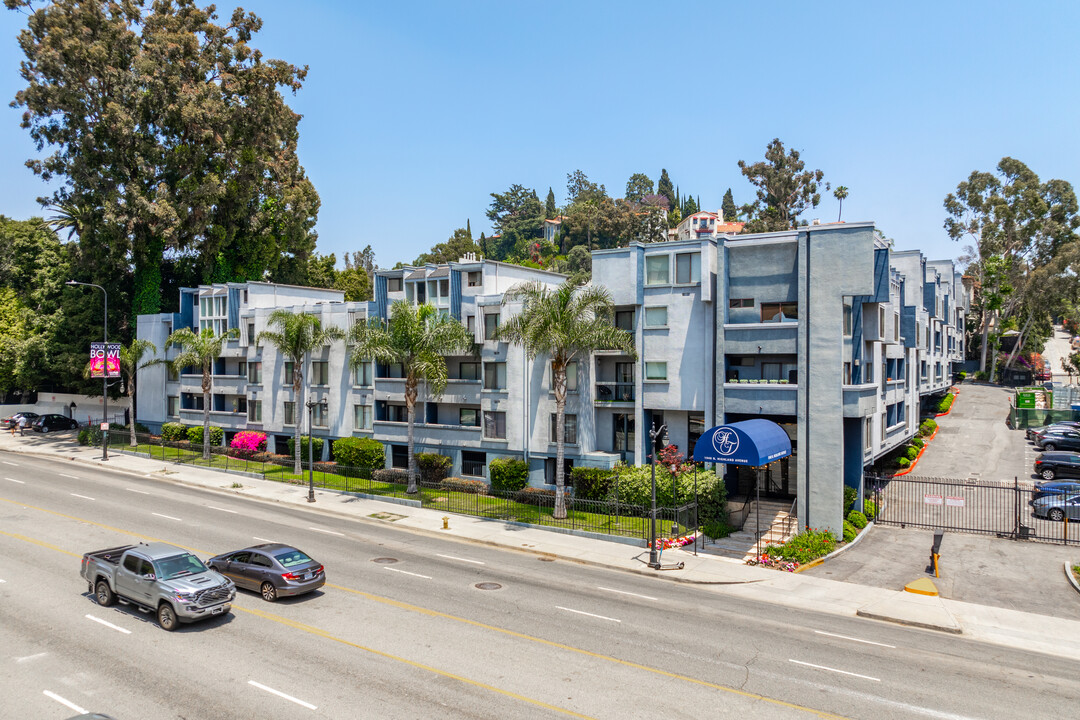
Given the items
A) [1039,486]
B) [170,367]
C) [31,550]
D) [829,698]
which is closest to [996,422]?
[1039,486]

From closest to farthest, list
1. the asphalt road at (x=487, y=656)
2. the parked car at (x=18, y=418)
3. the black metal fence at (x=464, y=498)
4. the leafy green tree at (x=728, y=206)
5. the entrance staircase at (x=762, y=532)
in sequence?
the asphalt road at (x=487, y=656)
the entrance staircase at (x=762, y=532)
the black metal fence at (x=464, y=498)
the parked car at (x=18, y=418)
the leafy green tree at (x=728, y=206)

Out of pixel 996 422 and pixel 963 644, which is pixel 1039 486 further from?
pixel 996 422

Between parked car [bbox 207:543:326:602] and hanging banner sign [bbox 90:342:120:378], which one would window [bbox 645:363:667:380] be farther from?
hanging banner sign [bbox 90:342:120:378]

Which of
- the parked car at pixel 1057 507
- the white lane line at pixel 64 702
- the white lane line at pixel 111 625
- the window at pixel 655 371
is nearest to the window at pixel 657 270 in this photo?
the window at pixel 655 371

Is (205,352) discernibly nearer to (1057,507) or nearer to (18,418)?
(18,418)

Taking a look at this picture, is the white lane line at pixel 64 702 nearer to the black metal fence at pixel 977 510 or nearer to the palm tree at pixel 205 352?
the black metal fence at pixel 977 510

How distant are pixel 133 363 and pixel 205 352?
41.2 feet

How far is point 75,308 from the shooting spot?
2596 inches

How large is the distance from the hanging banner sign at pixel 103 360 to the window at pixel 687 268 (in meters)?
44.4

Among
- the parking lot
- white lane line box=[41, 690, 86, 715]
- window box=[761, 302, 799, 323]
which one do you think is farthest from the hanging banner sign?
the parking lot

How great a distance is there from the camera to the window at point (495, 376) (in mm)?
41600

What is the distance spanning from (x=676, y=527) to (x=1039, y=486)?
763 inches

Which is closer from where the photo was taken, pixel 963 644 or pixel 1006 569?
pixel 963 644

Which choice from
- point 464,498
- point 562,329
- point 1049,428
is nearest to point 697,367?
point 562,329
